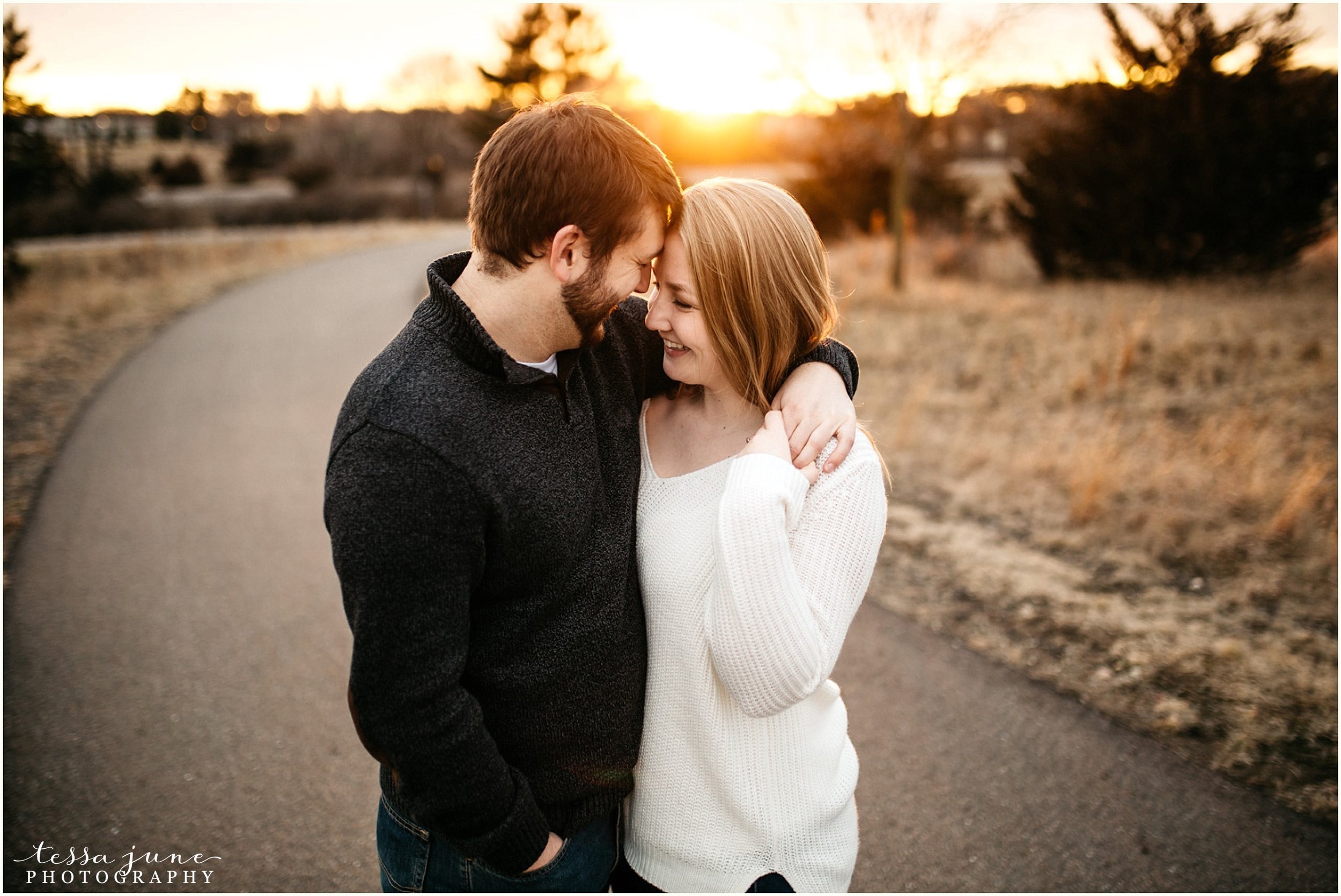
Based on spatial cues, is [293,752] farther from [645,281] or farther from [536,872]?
[645,281]

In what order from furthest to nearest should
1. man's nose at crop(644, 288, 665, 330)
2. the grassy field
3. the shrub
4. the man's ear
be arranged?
1. the shrub
2. the grassy field
3. man's nose at crop(644, 288, 665, 330)
4. the man's ear

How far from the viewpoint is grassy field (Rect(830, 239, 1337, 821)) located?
132 inches

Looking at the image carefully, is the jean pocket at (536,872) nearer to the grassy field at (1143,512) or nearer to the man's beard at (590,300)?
the man's beard at (590,300)

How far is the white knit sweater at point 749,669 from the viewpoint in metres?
1.43

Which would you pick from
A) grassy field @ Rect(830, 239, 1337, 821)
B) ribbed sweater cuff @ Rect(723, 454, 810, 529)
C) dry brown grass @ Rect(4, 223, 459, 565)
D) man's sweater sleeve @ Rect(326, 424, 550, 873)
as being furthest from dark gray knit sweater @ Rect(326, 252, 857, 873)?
dry brown grass @ Rect(4, 223, 459, 565)

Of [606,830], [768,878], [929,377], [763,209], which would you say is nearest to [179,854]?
[606,830]

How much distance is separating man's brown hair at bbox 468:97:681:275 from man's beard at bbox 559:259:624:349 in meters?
0.04

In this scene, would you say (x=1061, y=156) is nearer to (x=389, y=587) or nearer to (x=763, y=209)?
(x=763, y=209)

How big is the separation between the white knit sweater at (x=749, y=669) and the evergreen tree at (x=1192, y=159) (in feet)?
44.3

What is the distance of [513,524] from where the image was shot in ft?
4.50

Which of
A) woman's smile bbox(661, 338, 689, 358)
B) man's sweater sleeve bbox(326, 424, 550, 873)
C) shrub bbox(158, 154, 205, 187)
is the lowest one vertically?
man's sweater sleeve bbox(326, 424, 550, 873)

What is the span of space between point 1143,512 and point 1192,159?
10.3m

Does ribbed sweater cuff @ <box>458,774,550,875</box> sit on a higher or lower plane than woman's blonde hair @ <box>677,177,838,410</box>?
lower

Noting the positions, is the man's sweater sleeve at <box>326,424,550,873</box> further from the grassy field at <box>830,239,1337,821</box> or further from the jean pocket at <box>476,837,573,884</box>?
the grassy field at <box>830,239,1337,821</box>
